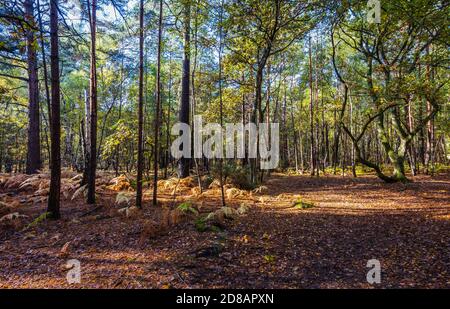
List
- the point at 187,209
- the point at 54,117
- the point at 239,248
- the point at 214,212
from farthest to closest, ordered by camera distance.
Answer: the point at 187,209, the point at 214,212, the point at 54,117, the point at 239,248

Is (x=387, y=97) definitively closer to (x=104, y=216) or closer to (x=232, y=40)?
(x=232, y=40)

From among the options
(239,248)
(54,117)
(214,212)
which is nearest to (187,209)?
(214,212)

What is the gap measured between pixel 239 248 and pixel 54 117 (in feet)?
18.8

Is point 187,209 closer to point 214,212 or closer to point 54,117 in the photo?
point 214,212

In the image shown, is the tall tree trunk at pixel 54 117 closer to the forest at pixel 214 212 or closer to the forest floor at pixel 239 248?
the forest at pixel 214 212

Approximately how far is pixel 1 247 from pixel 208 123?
14.9m

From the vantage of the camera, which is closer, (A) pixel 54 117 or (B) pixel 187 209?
(A) pixel 54 117

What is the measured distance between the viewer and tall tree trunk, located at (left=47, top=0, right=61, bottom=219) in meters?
6.28

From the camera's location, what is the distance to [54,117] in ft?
21.0

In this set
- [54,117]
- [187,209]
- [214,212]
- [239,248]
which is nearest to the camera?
[239,248]

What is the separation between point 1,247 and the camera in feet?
16.7

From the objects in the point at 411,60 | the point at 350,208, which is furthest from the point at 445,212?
the point at 411,60

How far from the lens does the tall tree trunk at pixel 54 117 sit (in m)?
6.28

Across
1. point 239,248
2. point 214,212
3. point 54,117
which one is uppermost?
point 54,117
